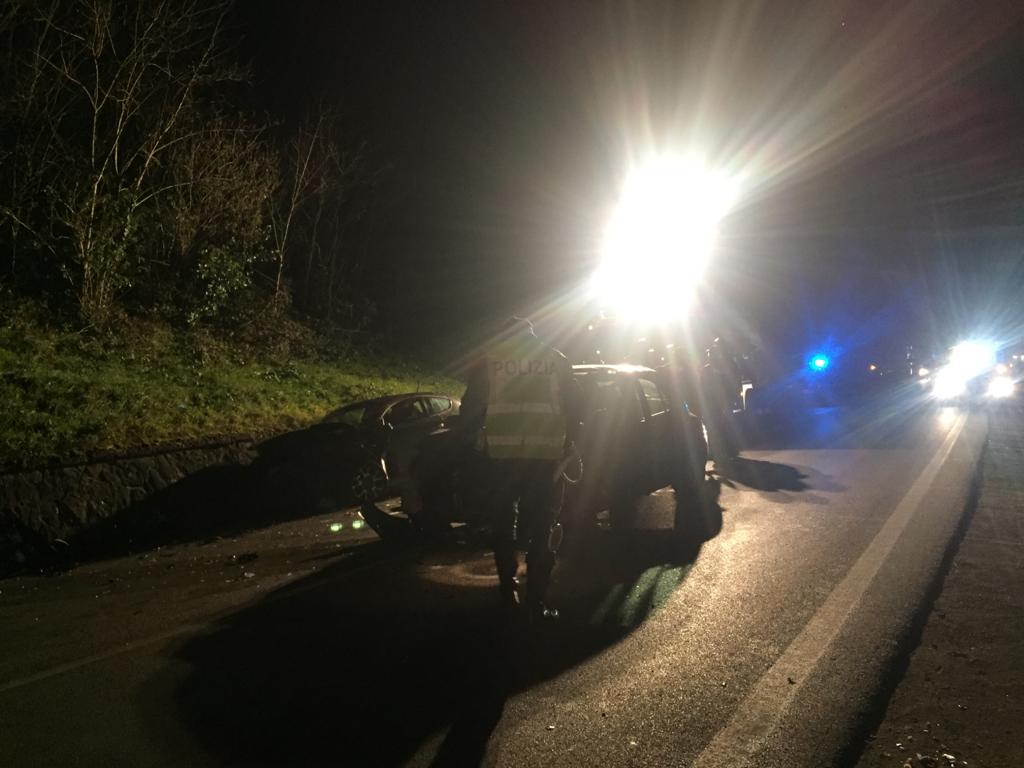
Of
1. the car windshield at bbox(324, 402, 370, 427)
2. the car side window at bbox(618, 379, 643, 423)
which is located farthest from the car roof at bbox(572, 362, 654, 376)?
the car windshield at bbox(324, 402, 370, 427)

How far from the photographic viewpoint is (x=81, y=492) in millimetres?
8969

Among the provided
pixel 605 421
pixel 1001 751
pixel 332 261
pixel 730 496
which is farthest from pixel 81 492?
pixel 332 261

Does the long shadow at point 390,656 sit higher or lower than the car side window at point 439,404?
lower

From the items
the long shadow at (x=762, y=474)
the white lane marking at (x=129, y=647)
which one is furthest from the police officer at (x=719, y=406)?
the white lane marking at (x=129, y=647)

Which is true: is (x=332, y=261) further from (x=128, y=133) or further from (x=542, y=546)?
(x=542, y=546)

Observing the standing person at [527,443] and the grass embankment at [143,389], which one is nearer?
the standing person at [527,443]

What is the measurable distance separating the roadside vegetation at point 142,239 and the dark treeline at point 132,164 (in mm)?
40

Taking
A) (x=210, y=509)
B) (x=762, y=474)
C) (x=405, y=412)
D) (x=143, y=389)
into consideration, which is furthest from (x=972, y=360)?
(x=210, y=509)

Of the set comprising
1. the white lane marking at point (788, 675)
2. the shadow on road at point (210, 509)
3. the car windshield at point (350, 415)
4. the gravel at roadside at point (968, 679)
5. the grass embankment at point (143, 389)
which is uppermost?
the grass embankment at point (143, 389)

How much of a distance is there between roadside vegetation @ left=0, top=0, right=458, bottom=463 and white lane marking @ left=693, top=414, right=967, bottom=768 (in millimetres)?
7985

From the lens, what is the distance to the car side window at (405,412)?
1197cm

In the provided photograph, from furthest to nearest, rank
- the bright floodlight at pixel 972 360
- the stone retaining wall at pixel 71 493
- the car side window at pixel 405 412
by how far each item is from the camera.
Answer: the bright floodlight at pixel 972 360 → the car side window at pixel 405 412 → the stone retaining wall at pixel 71 493

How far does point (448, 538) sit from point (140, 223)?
12907 mm

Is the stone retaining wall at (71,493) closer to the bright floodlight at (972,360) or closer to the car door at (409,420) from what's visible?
the car door at (409,420)
